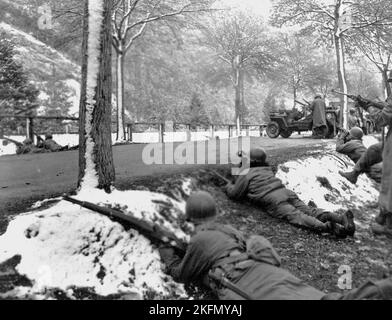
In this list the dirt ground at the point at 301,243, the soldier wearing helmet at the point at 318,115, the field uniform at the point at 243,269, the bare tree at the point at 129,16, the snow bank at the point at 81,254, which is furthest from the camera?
the bare tree at the point at 129,16

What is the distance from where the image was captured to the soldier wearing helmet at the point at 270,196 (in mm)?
6340

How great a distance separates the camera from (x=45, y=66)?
36094 mm

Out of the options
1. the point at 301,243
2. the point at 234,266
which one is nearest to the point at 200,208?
the point at 234,266

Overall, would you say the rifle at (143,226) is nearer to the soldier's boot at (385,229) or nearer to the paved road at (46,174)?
the paved road at (46,174)

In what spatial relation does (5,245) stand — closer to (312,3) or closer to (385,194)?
(385,194)

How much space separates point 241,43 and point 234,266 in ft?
96.0

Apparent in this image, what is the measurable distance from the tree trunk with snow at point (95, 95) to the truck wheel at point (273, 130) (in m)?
14.1

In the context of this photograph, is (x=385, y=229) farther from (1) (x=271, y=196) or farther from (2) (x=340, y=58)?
(2) (x=340, y=58)

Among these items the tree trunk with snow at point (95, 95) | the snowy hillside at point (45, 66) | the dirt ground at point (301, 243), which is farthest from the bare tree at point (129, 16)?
the snowy hillside at point (45, 66)

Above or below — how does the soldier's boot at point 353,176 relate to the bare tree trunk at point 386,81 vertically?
below

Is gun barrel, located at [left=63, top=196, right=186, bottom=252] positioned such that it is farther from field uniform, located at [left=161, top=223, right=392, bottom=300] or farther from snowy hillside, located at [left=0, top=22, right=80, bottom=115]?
snowy hillside, located at [left=0, top=22, right=80, bottom=115]

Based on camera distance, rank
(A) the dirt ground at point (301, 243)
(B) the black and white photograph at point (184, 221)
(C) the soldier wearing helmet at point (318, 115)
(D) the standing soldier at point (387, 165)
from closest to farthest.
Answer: (B) the black and white photograph at point (184, 221) < (A) the dirt ground at point (301, 243) < (D) the standing soldier at point (387, 165) < (C) the soldier wearing helmet at point (318, 115)

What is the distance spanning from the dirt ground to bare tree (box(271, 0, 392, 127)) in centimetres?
1084

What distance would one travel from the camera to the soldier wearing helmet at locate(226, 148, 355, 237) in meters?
6.34
